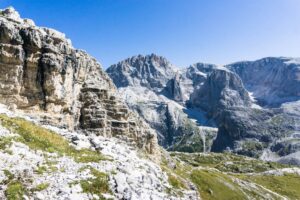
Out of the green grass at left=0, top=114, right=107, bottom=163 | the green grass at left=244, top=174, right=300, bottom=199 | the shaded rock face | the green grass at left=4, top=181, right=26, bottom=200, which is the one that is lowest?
the green grass at left=244, top=174, right=300, bottom=199

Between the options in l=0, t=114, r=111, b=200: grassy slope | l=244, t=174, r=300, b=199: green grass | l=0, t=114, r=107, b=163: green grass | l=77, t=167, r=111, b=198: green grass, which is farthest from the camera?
l=244, t=174, r=300, b=199: green grass

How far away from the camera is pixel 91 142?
4128cm

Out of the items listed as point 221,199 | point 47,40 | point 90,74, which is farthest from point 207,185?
point 47,40

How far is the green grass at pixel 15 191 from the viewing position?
78.0ft

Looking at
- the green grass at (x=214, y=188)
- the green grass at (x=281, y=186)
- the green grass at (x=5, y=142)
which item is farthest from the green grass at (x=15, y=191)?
the green grass at (x=281, y=186)

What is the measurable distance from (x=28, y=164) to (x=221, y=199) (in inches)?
3300

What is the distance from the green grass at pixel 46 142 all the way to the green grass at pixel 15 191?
7.79 meters

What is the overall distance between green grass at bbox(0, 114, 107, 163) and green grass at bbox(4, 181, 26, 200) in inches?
307

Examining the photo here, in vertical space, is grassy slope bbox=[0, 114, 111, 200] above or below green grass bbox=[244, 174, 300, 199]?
above

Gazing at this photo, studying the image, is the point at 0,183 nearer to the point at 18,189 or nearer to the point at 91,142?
the point at 18,189

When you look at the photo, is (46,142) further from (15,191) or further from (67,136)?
(15,191)

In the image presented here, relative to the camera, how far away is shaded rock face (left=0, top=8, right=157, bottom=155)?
229 ft

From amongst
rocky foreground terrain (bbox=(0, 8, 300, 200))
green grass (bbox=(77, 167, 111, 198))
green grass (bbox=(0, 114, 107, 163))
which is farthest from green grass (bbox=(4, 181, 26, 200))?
green grass (bbox=(0, 114, 107, 163))

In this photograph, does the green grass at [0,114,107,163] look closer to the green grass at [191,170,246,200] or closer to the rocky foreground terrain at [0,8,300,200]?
the rocky foreground terrain at [0,8,300,200]
